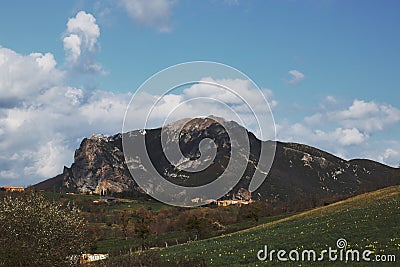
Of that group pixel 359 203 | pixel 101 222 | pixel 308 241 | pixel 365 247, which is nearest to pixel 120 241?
pixel 101 222

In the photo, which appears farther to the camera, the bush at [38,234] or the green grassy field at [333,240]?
the green grassy field at [333,240]

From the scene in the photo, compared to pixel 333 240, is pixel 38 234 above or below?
above

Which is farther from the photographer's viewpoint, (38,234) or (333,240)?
(333,240)

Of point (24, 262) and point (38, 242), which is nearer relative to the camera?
point (24, 262)

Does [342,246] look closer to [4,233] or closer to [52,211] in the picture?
[52,211]

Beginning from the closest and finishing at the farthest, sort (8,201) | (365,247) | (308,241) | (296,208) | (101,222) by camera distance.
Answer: (365,247) → (8,201) → (308,241) → (296,208) → (101,222)

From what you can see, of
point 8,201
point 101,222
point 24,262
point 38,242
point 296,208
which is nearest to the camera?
point 24,262

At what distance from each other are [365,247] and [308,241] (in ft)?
23.5

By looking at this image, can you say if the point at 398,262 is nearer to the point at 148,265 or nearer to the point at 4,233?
the point at 148,265

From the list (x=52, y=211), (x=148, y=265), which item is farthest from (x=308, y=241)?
(x=52, y=211)

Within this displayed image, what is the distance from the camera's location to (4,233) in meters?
Answer: 29.9

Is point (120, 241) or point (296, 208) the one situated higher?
point (296, 208)

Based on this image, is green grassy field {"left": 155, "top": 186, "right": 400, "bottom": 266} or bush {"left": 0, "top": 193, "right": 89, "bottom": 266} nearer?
bush {"left": 0, "top": 193, "right": 89, "bottom": 266}

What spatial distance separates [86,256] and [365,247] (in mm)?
19190
